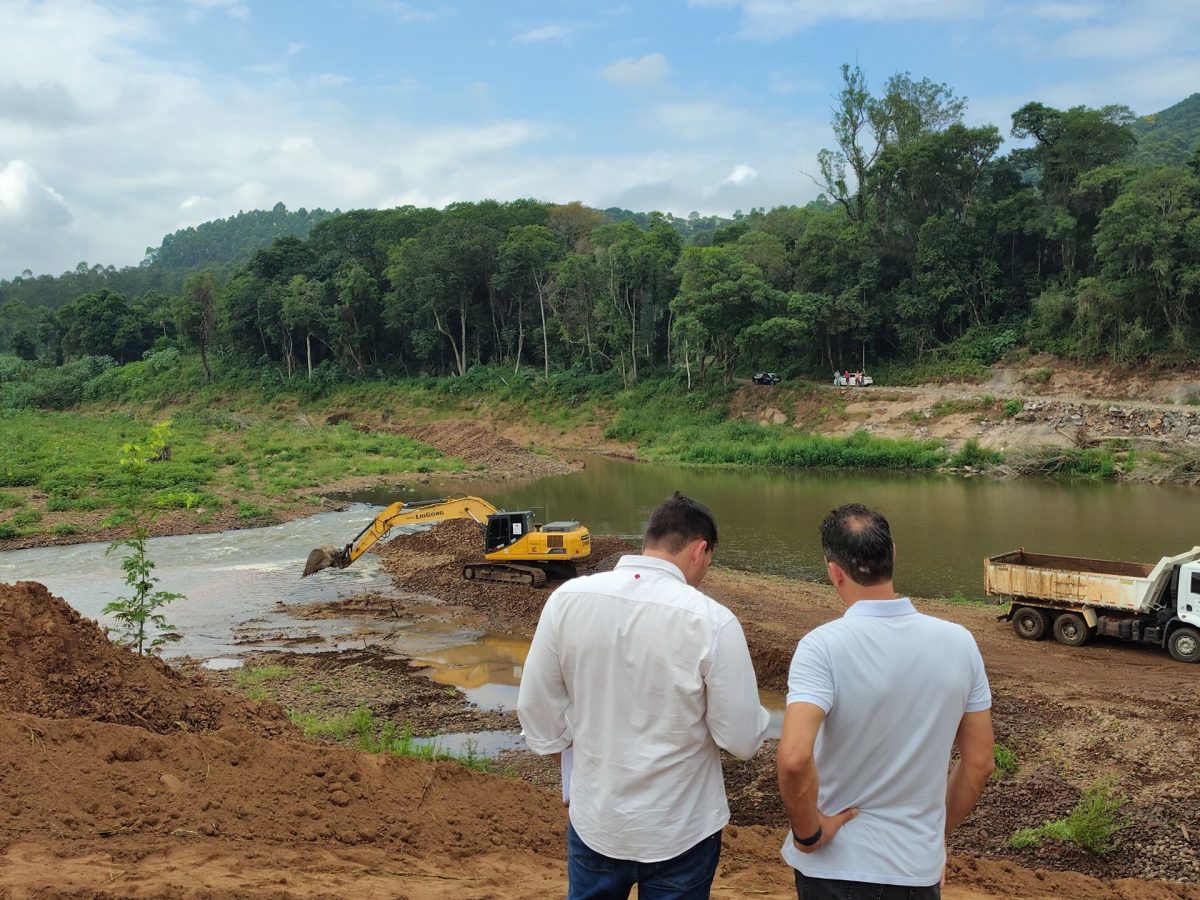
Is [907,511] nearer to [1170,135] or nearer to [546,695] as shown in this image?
[546,695]

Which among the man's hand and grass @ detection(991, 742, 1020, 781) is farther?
grass @ detection(991, 742, 1020, 781)

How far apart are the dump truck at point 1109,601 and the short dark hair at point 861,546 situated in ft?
40.2

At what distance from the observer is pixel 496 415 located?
5503cm

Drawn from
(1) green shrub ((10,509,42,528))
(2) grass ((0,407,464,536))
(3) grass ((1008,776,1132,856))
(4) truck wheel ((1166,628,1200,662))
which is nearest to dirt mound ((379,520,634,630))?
(2) grass ((0,407,464,536))

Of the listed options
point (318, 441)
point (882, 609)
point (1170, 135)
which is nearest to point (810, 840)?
point (882, 609)

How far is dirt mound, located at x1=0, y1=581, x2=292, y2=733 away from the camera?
26.0ft

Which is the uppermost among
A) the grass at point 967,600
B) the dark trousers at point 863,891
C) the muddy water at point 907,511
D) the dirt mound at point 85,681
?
the dark trousers at point 863,891

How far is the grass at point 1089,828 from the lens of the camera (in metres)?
6.77

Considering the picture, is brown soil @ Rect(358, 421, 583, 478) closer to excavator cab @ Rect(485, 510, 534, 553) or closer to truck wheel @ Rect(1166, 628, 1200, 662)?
excavator cab @ Rect(485, 510, 534, 553)

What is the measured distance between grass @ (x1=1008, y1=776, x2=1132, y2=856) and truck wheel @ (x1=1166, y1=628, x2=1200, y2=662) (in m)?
6.83

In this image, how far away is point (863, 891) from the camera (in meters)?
2.96

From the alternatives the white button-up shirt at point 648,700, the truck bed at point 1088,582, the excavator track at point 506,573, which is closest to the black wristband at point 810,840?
the white button-up shirt at point 648,700

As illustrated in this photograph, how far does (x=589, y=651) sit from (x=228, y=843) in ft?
13.3

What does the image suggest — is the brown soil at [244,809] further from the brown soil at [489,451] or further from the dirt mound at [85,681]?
the brown soil at [489,451]
